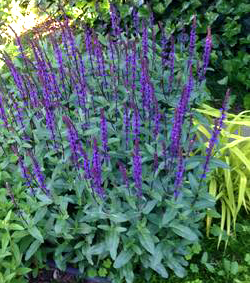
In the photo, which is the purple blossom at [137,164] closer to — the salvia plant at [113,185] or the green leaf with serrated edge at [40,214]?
the salvia plant at [113,185]

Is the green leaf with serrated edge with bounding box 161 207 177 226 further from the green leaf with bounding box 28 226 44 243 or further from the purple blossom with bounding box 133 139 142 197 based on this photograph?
the green leaf with bounding box 28 226 44 243

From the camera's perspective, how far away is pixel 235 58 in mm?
4359

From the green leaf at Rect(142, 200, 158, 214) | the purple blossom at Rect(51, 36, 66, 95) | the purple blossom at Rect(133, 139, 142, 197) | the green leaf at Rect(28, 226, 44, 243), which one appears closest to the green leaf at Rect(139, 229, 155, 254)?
the green leaf at Rect(142, 200, 158, 214)

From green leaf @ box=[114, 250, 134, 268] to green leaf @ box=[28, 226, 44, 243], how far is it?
574 millimetres

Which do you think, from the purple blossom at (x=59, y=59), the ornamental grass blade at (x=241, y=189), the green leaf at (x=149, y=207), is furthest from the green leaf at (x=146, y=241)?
the purple blossom at (x=59, y=59)

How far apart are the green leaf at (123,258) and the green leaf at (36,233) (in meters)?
0.57

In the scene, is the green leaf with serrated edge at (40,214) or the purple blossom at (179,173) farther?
the green leaf with serrated edge at (40,214)

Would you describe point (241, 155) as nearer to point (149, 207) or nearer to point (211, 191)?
point (211, 191)

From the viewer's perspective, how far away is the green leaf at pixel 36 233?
246 cm

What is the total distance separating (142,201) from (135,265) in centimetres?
57

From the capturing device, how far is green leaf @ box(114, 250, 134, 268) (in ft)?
8.45

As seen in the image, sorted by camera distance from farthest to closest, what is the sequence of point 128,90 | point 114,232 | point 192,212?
point 128,90
point 192,212
point 114,232

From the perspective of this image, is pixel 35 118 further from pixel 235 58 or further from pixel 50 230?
pixel 235 58

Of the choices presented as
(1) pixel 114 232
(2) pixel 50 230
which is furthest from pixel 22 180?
(1) pixel 114 232
